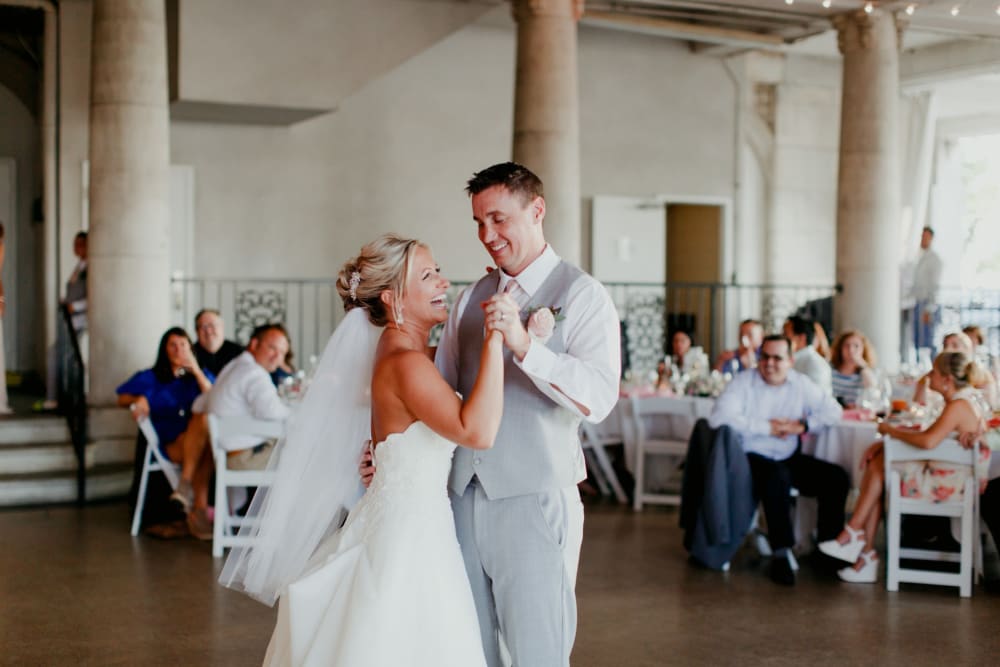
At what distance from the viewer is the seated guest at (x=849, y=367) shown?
27.7 feet

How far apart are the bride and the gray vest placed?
0.11 m

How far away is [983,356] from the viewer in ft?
31.3

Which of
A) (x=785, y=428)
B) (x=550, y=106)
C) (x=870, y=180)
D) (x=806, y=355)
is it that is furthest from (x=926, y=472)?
(x=870, y=180)

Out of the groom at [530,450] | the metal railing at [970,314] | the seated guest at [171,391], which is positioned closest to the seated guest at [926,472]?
the groom at [530,450]

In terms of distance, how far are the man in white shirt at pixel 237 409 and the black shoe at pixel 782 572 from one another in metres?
2.81

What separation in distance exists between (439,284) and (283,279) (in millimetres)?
9759

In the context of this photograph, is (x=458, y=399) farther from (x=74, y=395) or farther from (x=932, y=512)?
(x=74, y=395)

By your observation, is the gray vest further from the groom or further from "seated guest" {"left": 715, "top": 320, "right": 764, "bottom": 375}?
"seated guest" {"left": 715, "top": 320, "right": 764, "bottom": 375}

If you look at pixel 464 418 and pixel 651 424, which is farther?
pixel 651 424

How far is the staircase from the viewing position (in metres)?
8.25

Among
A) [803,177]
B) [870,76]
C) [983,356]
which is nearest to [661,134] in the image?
[803,177]

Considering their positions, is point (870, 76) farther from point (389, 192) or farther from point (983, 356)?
point (389, 192)

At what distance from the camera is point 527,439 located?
2943 millimetres

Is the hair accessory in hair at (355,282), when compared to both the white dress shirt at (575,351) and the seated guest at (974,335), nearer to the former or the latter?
the white dress shirt at (575,351)
